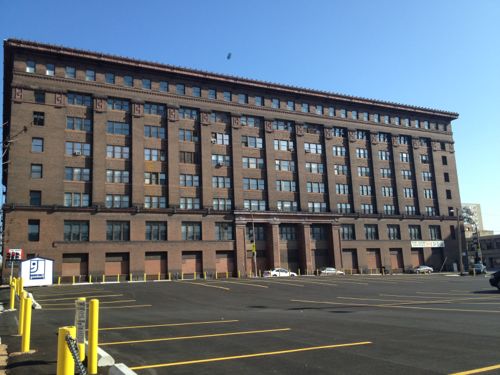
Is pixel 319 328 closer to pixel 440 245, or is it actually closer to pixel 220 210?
pixel 220 210

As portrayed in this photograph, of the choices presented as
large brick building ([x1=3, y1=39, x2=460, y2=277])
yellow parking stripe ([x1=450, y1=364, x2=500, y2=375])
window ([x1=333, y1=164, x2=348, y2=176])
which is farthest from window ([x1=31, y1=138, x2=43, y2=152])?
yellow parking stripe ([x1=450, y1=364, x2=500, y2=375])

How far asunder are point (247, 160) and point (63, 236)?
93.6 ft

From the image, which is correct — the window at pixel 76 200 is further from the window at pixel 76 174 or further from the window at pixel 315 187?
the window at pixel 315 187

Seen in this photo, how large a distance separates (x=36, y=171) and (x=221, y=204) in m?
24.9

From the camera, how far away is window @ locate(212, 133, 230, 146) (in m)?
66.6

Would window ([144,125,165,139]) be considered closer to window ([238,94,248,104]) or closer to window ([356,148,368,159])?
window ([238,94,248,104])

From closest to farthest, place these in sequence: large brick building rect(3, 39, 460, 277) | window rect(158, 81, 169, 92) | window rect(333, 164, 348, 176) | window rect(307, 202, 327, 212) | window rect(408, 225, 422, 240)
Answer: large brick building rect(3, 39, 460, 277), window rect(158, 81, 169, 92), window rect(307, 202, 327, 212), window rect(333, 164, 348, 176), window rect(408, 225, 422, 240)

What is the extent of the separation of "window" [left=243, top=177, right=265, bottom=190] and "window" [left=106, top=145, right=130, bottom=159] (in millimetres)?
17930

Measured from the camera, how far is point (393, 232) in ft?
258

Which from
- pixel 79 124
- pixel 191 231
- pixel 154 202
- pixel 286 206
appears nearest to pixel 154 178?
pixel 154 202

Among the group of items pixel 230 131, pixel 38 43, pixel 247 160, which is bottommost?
pixel 247 160

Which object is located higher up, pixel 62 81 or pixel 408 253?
pixel 62 81

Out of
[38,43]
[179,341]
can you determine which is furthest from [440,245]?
[179,341]

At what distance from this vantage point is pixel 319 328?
13469 millimetres
